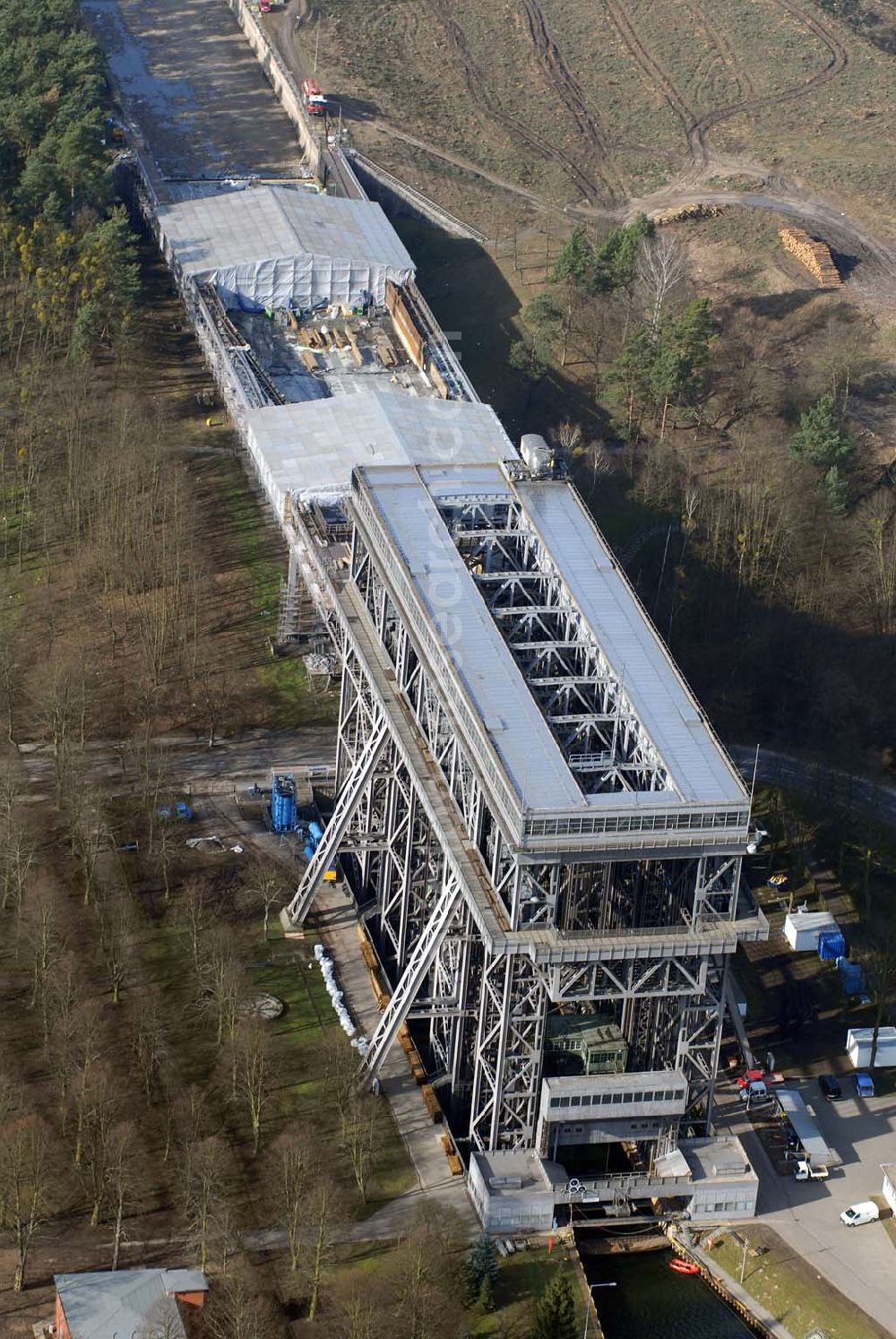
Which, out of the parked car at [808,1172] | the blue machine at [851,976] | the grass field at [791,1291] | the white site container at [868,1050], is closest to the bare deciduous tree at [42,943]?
the grass field at [791,1291]

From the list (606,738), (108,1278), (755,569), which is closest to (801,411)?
(755,569)

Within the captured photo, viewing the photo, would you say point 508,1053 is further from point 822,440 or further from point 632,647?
point 822,440

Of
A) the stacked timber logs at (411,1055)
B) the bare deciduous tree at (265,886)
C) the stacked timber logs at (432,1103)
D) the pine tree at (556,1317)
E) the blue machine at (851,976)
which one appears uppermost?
the pine tree at (556,1317)

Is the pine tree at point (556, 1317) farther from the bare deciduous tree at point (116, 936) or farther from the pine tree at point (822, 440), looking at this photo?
the pine tree at point (822, 440)

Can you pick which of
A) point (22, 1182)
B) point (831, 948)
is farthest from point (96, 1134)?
point (831, 948)

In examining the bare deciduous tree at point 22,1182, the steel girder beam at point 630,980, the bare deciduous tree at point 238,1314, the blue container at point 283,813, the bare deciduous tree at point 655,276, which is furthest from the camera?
the bare deciduous tree at point 655,276

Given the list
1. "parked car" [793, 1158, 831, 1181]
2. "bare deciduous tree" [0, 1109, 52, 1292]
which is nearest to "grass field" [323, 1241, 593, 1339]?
"parked car" [793, 1158, 831, 1181]
